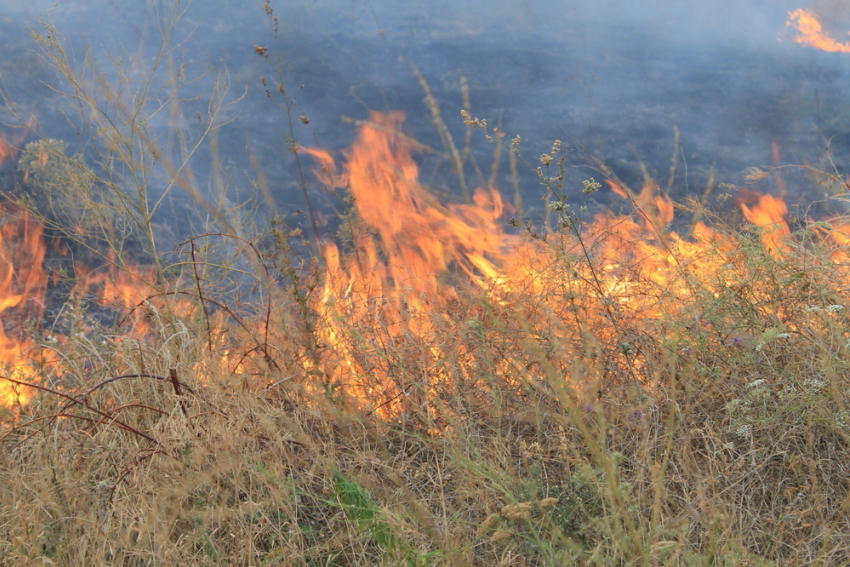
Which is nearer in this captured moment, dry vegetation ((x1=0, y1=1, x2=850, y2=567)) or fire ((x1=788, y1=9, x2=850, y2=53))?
dry vegetation ((x1=0, y1=1, x2=850, y2=567))

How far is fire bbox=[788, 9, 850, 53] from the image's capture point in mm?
6555

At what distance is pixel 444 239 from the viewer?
15.4ft

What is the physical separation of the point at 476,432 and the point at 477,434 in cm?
4

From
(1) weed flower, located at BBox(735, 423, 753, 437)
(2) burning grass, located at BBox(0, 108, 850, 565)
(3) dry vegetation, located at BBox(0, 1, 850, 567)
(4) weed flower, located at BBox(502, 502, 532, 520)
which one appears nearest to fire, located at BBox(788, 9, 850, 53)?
(2) burning grass, located at BBox(0, 108, 850, 565)

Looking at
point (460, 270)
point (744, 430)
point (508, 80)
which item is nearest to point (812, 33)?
point (508, 80)

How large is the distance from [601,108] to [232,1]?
12.0 feet

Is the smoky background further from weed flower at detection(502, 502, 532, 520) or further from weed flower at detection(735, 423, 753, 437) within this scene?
weed flower at detection(502, 502, 532, 520)

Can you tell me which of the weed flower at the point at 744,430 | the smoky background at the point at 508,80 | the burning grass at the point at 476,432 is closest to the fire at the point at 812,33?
the smoky background at the point at 508,80

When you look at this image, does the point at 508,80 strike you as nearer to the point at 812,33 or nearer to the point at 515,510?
the point at 812,33

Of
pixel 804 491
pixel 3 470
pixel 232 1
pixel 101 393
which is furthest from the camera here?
pixel 232 1

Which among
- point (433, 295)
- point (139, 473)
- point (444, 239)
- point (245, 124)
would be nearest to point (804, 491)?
point (433, 295)

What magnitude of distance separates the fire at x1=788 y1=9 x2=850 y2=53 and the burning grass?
4125 mm

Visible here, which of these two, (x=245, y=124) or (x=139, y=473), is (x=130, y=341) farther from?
(x=245, y=124)

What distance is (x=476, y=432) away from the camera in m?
2.84
